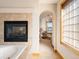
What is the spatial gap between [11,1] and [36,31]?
183 cm

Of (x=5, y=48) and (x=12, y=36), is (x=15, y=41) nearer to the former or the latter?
(x=12, y=36)

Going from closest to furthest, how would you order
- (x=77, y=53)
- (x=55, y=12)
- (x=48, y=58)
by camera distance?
(x=77, y=53)
(x=48, y=58)
(x=55, y=12)

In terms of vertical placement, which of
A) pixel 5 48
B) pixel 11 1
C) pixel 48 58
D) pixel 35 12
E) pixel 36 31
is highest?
pixel 11 1

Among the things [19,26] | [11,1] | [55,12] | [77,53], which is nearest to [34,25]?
[19,26]

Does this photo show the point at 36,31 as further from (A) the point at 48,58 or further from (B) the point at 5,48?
(B) the point at 5,48

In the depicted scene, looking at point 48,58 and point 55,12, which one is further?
point 55,12

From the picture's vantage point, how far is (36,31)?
642 centimetres

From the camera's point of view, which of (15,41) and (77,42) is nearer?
(77,42)

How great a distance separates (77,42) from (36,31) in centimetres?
278

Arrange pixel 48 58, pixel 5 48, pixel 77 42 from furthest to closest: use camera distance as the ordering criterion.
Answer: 1. pixel 48 58
2. pixel 5 48
3. pixel 77 42

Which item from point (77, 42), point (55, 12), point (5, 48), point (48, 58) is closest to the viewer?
point (77, 42)

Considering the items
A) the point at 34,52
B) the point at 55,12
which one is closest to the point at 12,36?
the point at 34,52

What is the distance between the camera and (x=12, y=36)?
21.4 feet

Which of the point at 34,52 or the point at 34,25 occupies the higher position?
the point at 34,25
